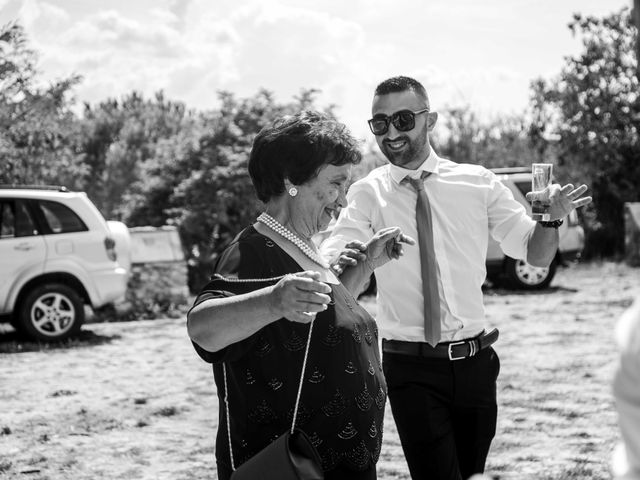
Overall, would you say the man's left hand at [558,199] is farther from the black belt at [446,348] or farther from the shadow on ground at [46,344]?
the shadow on ground at [46,344]

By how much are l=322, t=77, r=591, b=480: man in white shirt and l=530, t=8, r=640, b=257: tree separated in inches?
711

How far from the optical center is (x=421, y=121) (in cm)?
Result: 417

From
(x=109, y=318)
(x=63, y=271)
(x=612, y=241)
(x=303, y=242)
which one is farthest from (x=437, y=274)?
(x=612, y=241)

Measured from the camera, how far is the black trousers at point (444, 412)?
12.5 ft

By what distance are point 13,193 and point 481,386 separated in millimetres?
8471

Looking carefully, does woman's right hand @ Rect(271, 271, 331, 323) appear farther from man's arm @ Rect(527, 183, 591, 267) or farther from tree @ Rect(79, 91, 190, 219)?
tree @ Rect(79, 91, 190, 219)

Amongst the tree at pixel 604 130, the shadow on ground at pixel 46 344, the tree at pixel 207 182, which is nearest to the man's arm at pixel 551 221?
the shadow on ground at pixel 46 344

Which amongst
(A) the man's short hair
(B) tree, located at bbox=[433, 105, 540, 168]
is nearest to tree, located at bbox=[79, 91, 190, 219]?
(B) tree, located at bbox=[433, 105, 540, 168]

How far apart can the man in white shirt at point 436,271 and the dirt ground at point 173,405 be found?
7.16 feet

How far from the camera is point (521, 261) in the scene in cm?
1598

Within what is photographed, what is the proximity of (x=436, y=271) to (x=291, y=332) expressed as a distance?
53.2 inches

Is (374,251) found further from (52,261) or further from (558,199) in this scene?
(52,261)

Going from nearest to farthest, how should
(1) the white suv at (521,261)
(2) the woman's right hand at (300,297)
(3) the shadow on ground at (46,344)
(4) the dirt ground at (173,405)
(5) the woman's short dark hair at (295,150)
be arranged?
(2) the woman's right hand at (300,297)
(5) the woman's short dark hair at (295,150)
(4) the dirt ground at (173,405)
(3) the shadow on ground at (46,344)
(1) the white suv at (521,261)

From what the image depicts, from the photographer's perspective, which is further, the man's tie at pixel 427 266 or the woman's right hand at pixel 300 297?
the man's tie at pixel 427 266
